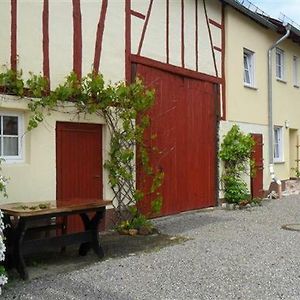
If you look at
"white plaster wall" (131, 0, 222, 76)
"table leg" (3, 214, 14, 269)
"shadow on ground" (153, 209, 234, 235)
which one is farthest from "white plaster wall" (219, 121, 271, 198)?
"table leg" (3, 214, 14, 269)

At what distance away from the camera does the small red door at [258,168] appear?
13750mm

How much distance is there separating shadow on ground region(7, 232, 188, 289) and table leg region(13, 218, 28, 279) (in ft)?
0.38

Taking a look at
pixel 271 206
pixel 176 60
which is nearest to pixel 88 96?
pixel 176 60

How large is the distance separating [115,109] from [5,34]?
8.04 ft

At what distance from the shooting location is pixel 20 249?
5770 mm

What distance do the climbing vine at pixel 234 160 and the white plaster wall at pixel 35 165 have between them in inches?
211

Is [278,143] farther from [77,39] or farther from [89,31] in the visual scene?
[77,39]

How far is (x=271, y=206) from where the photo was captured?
12.7 m


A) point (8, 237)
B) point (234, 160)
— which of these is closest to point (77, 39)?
point (8, 237)

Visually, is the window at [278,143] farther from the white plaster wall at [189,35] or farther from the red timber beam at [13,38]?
the red timber beam at [13,38]

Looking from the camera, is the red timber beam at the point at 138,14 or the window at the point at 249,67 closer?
the red timber beam at the point at 138,14

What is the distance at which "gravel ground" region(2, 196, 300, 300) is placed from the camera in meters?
5.26

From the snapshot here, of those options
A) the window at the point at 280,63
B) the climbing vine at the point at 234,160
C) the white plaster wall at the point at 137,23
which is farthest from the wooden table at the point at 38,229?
the window at the point at 280,63

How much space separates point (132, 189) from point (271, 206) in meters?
5.09
